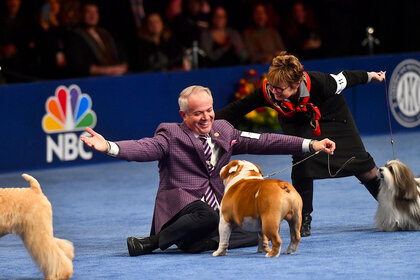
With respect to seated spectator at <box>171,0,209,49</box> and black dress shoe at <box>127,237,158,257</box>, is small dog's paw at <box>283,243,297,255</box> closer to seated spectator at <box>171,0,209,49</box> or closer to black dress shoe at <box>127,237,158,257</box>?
black dress shoe at <box>127,237,158,257</box>

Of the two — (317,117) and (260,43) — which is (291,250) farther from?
(260,43)

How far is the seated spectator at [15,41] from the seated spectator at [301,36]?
167 inches

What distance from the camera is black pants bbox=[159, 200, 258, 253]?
5.61 m

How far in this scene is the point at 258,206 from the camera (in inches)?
204

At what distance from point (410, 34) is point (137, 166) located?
6.19m

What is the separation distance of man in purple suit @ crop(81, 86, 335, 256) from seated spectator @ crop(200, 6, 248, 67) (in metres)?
6.44

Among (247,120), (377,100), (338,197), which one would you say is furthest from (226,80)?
(338,197)

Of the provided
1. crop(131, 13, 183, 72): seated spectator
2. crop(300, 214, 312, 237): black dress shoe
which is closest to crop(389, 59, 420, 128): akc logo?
crop(131, 13, 183, 72): seated spectator

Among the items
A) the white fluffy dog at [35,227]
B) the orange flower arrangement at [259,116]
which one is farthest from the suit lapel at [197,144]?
the orange flower arrangement at [259,116]

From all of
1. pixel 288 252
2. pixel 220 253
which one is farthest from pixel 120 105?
pixel 288 252

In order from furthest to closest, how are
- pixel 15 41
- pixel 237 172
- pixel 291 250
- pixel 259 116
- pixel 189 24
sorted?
1. pixel 189 24
2. pixel 259 116
3. pixel 15 41
4. pixel 237 172
5. pixel 291 250

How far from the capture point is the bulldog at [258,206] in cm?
512

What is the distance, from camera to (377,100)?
40.7 ft

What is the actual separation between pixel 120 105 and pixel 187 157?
201 inches
